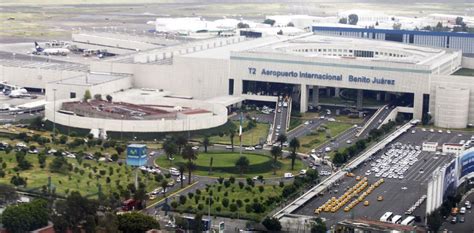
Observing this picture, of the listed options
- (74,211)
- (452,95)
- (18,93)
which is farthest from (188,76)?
(74,211)

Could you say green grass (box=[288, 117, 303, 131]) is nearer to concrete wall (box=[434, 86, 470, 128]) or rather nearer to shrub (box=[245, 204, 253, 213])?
concrete wall (box=[434, 86, 470, 128])

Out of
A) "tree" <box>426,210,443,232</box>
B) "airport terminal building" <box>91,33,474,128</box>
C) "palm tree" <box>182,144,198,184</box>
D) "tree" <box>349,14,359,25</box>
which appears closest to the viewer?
"tree" <box>426,210,443,232</box>

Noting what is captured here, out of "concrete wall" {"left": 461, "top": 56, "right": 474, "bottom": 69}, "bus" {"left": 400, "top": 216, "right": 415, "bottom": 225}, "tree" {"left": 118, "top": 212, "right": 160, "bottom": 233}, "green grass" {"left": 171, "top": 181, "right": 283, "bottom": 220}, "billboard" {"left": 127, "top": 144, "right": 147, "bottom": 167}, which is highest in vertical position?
"concrete wall" {"left": 461, "top": 56, "right": 474, "bottom": 69}

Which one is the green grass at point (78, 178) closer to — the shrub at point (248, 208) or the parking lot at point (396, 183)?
the shrub at point (248, 208)

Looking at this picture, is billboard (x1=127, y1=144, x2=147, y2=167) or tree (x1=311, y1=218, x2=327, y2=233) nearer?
tree (x1=311, y1=218, x2=327, y2=233)

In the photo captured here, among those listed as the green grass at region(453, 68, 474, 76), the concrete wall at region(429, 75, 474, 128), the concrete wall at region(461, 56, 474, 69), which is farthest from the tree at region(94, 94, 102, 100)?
the concrete wall at region(461, 56, 474, 69)

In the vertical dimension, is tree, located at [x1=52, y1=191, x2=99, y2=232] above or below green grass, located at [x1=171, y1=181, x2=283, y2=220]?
above

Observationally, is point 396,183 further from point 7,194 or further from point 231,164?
point 7,194
